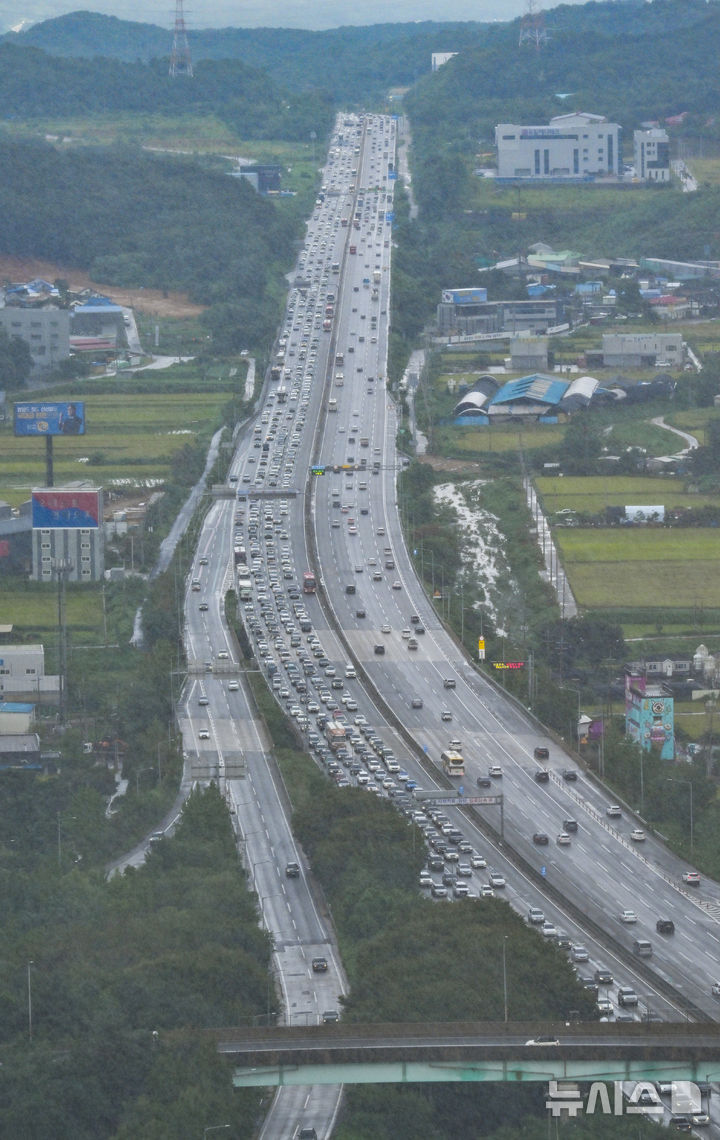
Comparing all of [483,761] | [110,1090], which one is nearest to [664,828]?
[483,761]

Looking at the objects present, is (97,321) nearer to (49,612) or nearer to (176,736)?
(49,612)

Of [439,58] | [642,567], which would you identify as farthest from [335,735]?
[439,58]

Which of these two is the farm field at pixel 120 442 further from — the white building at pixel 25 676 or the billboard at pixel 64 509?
the white building at pixel 25 676

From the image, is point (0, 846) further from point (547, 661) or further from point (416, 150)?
point (416, 150)

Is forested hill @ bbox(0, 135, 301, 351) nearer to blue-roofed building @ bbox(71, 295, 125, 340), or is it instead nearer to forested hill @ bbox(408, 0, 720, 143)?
blue-roofed building @ bbox(71, 295, 125, 340)

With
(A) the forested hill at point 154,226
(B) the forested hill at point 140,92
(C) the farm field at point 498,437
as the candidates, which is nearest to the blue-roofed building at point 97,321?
(A) the forested hill at point 154,226

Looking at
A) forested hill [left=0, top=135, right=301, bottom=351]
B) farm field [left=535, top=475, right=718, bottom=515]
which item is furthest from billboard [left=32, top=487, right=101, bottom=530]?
→ forested hill [left=0, top=135, right=301, bottom=351]

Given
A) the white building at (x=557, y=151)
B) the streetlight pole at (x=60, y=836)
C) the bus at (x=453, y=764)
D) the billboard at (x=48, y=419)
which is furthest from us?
the white building at (x=557, y=151)
